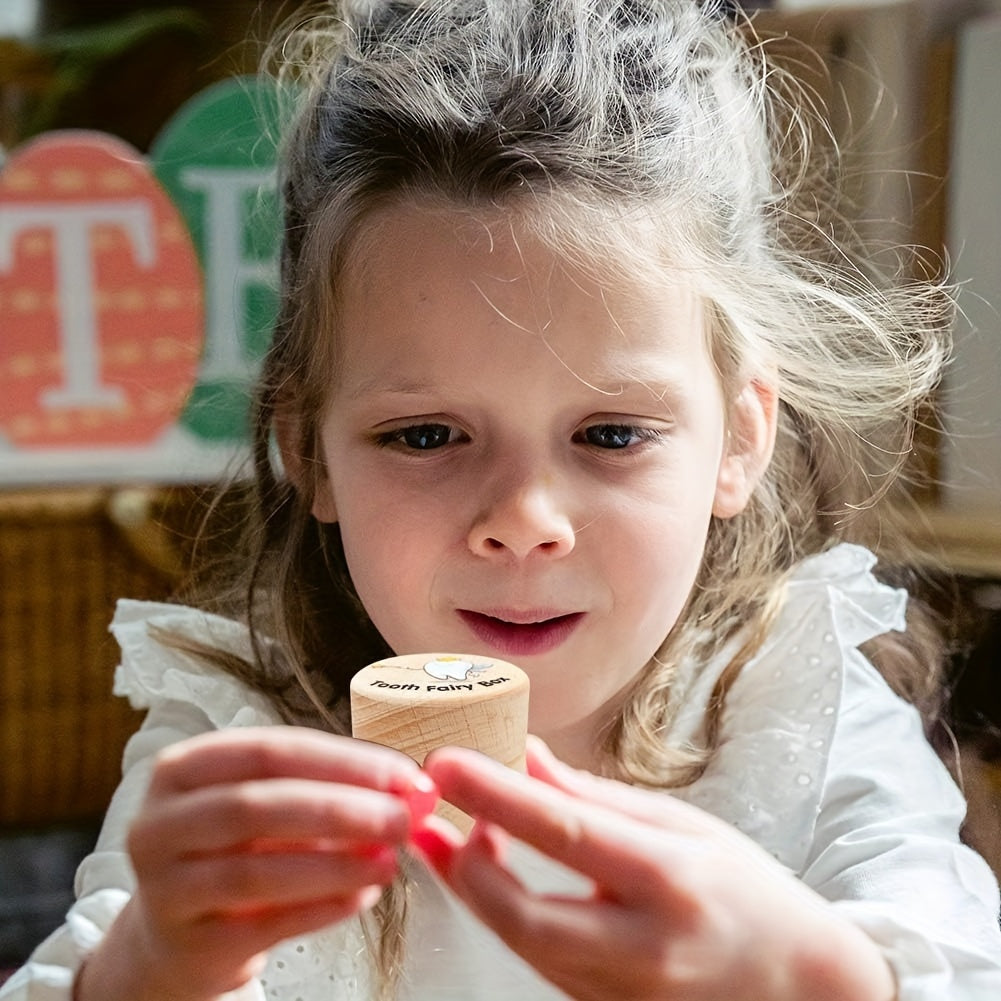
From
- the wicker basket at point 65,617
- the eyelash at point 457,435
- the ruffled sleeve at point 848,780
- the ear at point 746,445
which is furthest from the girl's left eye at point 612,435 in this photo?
the wicker basket at point 65,617

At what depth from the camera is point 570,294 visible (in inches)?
23.1

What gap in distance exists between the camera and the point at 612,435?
0.61 metres

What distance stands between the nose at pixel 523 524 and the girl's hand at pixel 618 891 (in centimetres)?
16

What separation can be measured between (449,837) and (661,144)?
0.37 metres

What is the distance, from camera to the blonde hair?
24.6 inches

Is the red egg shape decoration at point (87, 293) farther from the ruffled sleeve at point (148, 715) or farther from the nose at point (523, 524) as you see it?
the nose at point (523, 524)

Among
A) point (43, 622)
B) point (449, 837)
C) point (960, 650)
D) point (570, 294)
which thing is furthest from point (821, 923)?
point (43, 622)

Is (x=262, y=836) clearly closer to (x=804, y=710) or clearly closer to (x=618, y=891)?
(x=618, y=891)

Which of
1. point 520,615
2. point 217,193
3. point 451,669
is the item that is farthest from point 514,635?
point 217,193

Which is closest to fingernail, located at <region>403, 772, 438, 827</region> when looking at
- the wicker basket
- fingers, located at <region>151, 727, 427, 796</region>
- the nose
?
fingers, located at <region>151, 727, 427, 796</region>

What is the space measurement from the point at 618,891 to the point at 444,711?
0.09 m

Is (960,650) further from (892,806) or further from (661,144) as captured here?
(661,144)

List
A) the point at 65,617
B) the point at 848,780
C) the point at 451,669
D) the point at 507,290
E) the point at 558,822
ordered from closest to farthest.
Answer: the point at 558,822 < the point at 451,669 < the point at 507,290 < the point at 848,780 < the point at 65,617

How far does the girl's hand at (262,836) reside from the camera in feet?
1.23
